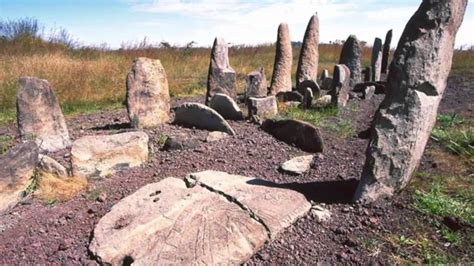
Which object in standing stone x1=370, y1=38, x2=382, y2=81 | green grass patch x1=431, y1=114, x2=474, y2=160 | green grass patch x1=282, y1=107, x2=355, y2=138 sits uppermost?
standing stone x1=370, y1=38, x2=382, y2=81

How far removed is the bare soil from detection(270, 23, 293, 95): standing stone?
3234 millimetres

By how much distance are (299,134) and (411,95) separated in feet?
5.96

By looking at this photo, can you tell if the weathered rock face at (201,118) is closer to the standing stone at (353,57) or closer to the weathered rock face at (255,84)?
the weathered rock face at (255,84)

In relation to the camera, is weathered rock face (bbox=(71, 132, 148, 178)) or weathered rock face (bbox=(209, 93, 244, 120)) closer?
weathered rock face (bbox=(71, 132, 148, 178))

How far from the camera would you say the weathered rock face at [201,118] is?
544 centimetres

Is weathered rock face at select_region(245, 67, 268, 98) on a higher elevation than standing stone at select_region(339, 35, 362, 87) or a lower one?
lower

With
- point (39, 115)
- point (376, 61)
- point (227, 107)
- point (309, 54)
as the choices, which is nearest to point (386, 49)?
point (376, 61)

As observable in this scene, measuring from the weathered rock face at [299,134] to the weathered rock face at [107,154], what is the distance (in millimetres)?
1596

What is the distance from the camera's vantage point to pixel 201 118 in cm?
559

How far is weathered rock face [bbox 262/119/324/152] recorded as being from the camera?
493cm

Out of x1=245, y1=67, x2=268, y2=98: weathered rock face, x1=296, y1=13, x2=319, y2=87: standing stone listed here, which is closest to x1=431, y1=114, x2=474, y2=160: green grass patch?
x1=245, y1=67, x2=268, y2=98: weathered rock face

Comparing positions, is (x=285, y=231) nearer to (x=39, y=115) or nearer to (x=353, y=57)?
(x=39, y=115)

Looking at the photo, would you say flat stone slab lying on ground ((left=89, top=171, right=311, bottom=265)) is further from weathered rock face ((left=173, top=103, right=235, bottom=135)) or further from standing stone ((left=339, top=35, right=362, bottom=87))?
standing stone ((left=339, top=35, right=362, bottom=87))

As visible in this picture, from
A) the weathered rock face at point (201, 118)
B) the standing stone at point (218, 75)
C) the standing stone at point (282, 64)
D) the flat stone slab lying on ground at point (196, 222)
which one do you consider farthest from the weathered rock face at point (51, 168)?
the standing stone at point (282, 64)
